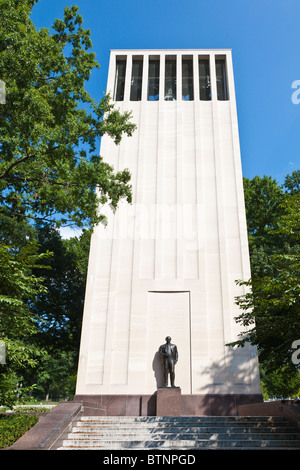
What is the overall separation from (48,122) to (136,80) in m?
14.4

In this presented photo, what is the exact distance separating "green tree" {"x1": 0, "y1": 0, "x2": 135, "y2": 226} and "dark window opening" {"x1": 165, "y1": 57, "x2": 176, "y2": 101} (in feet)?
36.1

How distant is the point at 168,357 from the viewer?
52.4ft

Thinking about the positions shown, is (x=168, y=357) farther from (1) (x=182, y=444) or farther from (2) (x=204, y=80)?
(2) (x=204, y=80)

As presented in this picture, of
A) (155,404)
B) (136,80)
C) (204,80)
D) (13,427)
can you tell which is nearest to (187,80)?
(204,80)

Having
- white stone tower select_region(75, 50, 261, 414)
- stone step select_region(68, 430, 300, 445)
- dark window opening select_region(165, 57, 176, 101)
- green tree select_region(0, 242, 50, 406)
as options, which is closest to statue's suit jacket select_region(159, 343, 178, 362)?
white stone tower select_region(75, 50, 261, 414)

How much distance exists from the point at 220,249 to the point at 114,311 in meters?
6.38

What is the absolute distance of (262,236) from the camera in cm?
2514

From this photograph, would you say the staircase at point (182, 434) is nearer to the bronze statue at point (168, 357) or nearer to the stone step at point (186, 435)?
the stone step at point (186, 435)

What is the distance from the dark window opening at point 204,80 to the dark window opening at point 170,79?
1818 millimetres

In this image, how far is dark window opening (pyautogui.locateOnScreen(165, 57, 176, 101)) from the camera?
78.9ft

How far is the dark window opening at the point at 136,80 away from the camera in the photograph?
23.8 meters

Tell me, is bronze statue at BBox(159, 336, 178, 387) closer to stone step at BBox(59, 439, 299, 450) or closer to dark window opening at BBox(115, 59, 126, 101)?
stone step at BBox(59, 439, 299, 450)
